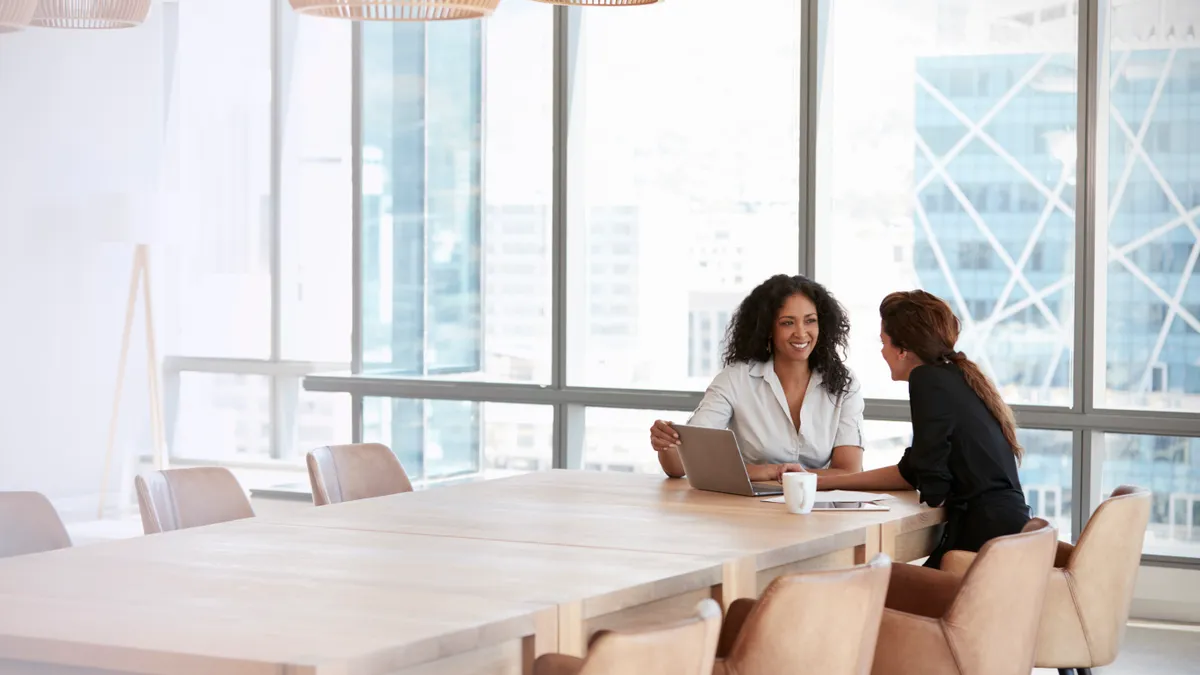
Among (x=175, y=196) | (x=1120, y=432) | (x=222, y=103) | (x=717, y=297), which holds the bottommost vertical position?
(x=1120, y=432)

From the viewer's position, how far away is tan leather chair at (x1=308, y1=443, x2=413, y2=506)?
181 inches

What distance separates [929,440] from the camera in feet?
13.3

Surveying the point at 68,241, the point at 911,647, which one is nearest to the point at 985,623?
the point at 911,647

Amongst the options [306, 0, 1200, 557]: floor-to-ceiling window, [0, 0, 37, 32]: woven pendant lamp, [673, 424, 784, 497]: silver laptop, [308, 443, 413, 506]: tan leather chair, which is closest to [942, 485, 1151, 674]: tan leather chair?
[673, 424, 784, 497]: silver laptop

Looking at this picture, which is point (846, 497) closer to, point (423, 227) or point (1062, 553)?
point (1062, 553)

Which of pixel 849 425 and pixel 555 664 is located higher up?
pixel 849 425

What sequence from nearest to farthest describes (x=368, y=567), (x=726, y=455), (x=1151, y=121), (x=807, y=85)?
(x=368, y=567)
(x=726, y=455)
(x=1151, y=121)
(x=807, y=85)

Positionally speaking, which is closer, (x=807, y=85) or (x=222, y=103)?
(x=807, y=85)

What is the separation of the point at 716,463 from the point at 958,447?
2.21 ft

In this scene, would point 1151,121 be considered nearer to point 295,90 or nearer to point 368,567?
point 368,567

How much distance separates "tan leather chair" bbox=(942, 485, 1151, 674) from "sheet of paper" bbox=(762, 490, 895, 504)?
1.01ft

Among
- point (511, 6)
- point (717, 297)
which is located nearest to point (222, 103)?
point (511, 6)

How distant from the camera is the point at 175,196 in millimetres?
8977

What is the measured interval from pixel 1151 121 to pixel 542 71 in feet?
9.22
